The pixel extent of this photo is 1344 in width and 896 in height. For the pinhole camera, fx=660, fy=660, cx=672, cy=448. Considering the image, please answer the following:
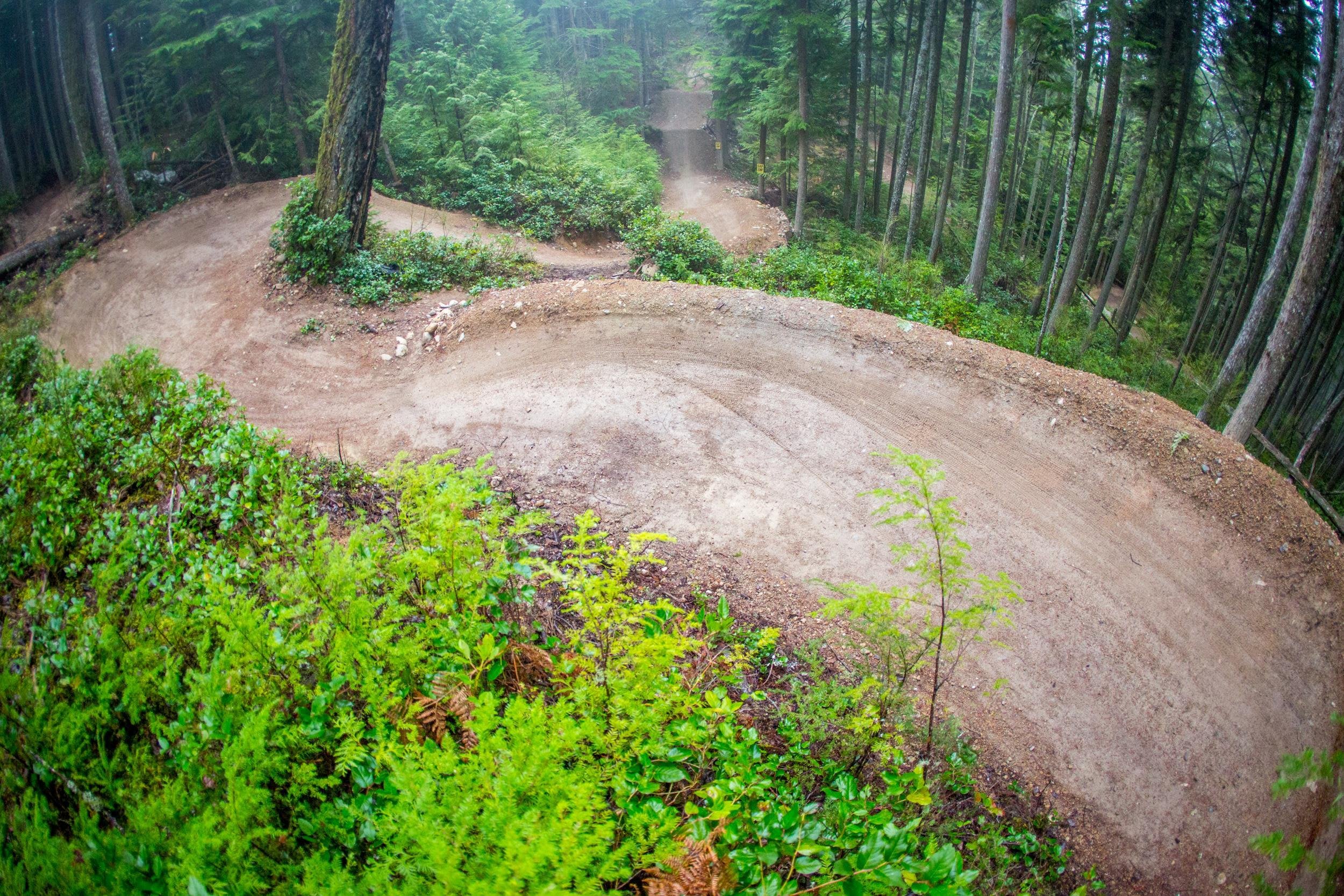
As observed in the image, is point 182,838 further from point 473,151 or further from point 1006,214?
point 1006,214

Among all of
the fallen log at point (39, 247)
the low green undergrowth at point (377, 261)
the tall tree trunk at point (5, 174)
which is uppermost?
the tall tree trunk at point (5, 174)

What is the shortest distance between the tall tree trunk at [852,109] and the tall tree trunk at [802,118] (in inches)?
101

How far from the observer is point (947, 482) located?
918cm

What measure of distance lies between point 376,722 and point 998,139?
17.5 metres

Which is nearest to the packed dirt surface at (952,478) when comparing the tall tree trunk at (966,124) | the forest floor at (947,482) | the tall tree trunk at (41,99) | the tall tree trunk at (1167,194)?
the forest floor at (947,482)

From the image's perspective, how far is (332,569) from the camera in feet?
11.5

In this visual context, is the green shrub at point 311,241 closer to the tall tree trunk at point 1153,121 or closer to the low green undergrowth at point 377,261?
the low green undergrowth at point 377,261

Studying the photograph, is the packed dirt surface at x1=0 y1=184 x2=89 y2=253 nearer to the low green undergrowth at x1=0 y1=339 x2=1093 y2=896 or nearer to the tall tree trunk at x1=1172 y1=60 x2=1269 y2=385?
the low green undergrowth at x1=0 y1=339 x2=1093 y2=896

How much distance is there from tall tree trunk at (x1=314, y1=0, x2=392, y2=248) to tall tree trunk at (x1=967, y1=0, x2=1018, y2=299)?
12805 mm

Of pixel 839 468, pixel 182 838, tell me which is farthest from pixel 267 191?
pixel 182 838

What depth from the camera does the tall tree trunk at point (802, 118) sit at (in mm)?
21953

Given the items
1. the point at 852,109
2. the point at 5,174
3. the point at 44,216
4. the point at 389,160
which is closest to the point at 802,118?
the point at 852,109

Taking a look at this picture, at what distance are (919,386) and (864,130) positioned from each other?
20216 millimetres

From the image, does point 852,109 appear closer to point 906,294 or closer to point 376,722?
point 906,294
